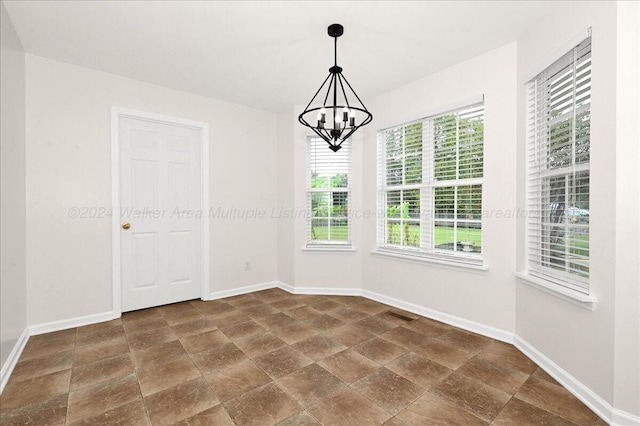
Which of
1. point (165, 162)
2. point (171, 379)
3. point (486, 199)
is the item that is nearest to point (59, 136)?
point (165, 162)

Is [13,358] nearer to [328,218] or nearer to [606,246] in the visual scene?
[328,218]

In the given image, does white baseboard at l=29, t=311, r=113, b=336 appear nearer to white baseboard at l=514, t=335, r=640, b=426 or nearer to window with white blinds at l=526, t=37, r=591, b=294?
white baseboard at l=514, t=335, r=640, b=426

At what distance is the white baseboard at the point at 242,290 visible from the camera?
4.07 metres

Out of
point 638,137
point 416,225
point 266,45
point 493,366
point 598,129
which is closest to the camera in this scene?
point 638,137

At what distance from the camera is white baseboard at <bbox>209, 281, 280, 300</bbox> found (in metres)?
4.07

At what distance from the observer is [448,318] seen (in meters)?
3.16

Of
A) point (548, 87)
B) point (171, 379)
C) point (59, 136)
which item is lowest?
point (171, 379)

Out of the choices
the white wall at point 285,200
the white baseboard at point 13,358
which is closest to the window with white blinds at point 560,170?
the white wall at point 285,200

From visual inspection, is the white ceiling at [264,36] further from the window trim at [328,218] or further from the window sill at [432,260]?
the window sill at [432,260]

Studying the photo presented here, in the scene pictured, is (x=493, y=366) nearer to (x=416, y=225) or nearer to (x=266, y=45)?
(x=416, y=225)

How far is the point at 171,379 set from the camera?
6.98 feet

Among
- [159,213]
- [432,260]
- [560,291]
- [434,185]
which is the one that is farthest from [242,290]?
[560,291]

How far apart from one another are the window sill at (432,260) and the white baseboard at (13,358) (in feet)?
11.5

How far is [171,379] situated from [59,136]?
8.65 ft
